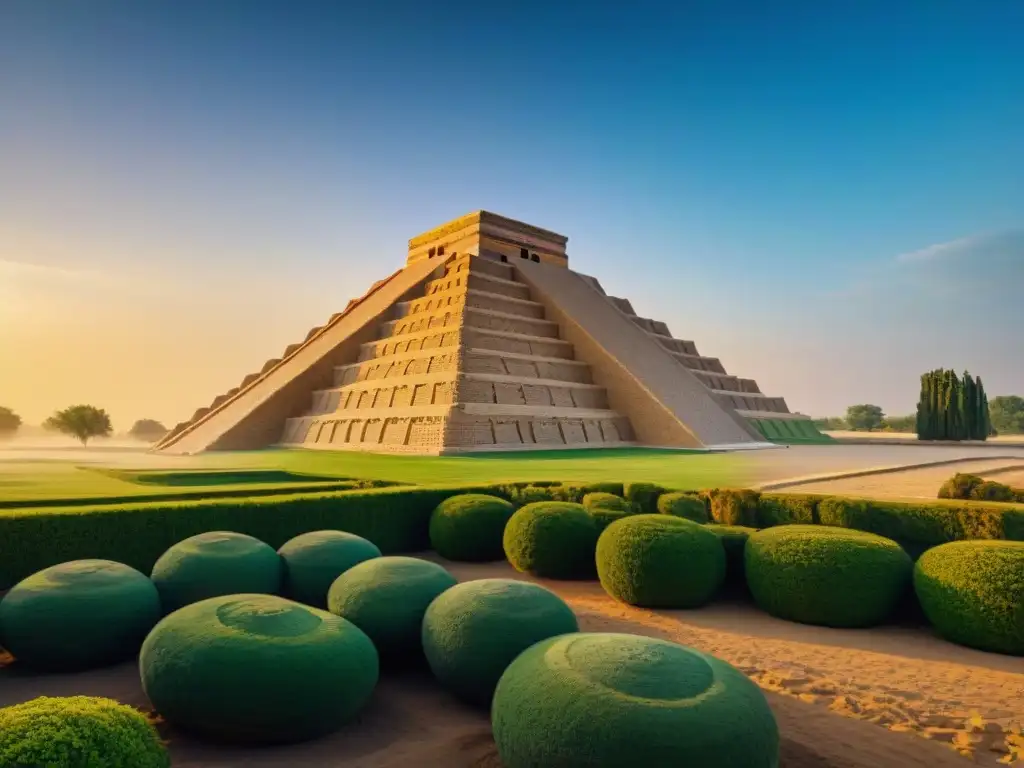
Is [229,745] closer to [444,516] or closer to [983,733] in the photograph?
[983,733]

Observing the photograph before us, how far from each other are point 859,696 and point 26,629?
898 centimetres

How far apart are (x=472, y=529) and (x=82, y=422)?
261ft

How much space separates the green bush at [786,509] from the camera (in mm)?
12328

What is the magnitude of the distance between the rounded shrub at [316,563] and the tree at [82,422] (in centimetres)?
8019

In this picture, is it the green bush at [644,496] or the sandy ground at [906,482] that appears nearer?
the green bush at [644,496]

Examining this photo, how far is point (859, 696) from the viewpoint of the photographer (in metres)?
6.73

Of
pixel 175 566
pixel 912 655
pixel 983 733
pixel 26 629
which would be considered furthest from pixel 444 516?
pixel 983 733

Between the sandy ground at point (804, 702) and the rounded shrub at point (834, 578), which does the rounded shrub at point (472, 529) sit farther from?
the rounded shrub at point (834, 578)

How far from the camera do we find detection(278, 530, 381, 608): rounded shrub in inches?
366

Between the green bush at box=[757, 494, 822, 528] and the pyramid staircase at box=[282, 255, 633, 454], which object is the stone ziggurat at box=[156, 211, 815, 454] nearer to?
the pyramid staircase at box=[282, 255, 633, 454]

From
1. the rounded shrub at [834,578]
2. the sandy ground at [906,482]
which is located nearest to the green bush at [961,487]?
the sandy ground at [906,482]

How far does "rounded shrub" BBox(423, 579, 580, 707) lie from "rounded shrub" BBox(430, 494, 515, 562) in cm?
623

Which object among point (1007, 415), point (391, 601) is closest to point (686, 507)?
point (391, 601)

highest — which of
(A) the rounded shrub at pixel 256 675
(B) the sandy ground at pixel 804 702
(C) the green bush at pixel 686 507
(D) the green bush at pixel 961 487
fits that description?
(D) the green bush at pixel 961 487
